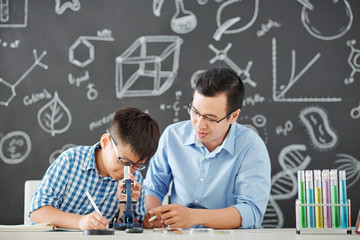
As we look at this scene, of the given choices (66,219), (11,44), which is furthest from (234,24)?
(66,219)

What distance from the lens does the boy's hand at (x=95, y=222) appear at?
1.68 m

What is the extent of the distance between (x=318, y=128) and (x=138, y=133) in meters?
1.70

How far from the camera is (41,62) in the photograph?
333cm

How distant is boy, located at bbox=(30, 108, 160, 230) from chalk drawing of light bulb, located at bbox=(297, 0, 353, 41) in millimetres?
1771

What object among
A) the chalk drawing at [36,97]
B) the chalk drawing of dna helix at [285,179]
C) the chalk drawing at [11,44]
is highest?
the chalk drawing at [11,44]

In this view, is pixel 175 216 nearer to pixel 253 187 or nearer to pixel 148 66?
pixel 253 187

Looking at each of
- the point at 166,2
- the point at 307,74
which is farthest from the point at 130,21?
the point at 307,74

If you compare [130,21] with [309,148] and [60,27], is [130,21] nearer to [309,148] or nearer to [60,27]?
[60,27]

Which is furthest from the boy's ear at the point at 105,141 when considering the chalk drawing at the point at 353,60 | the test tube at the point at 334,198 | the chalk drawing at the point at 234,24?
the chalk drawing at the point at 353,60

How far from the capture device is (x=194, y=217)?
1.96 m

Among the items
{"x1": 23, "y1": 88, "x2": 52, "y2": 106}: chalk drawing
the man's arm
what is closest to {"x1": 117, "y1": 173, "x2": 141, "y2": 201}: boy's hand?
the man's arm

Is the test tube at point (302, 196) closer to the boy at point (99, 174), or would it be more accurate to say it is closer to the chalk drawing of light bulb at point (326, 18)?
the boy at point (99, 174)

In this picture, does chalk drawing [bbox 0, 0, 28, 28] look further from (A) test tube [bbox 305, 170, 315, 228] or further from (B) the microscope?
(A) test tube [bbox 305, 170, 315, 228]

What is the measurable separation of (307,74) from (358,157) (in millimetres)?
662
